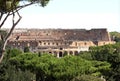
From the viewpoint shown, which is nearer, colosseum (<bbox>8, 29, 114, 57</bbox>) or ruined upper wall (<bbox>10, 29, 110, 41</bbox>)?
colosseum (<bbox>8, 29, 114, 57</bbox>)

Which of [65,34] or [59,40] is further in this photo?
[65,34]

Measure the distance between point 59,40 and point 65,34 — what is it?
5.95 metres

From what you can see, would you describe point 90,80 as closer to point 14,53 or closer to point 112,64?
point 112,64

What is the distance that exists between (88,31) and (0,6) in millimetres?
102652

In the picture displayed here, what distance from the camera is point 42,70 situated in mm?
40125

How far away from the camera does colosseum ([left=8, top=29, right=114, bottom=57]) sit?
346 ft

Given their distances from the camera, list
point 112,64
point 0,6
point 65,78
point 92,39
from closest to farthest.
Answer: point 0,6, point 65,78, point 112,64, point 92,39

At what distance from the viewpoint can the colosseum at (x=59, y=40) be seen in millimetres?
105375

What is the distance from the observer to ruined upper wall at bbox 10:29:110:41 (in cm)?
11306

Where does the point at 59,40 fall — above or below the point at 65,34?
below

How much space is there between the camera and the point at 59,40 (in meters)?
111

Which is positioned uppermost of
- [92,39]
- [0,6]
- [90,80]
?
[0,6]

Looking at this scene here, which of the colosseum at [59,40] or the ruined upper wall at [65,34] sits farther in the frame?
the ruined upper wall at [65,34]

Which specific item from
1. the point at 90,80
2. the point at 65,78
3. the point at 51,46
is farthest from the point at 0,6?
the point at 51,46
